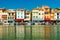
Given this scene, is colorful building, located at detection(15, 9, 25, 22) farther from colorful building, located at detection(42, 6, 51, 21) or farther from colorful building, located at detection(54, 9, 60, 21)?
colorful building, located at detection(54, 9, 60, 21)

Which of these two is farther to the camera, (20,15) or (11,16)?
(20,15)

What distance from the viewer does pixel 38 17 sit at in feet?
165

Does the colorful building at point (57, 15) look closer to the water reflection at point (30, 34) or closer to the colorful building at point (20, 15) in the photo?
the colorful building at point (20, 15)

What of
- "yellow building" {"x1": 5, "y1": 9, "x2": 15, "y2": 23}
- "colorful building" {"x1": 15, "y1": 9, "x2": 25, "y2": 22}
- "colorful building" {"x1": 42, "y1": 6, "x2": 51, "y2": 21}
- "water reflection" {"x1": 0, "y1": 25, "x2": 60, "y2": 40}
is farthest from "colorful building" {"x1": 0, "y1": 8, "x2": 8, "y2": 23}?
"water reflection" {"x1": 0, "y1": 25, "x2": 60, "y2": 40}

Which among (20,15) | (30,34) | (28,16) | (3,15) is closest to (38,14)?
(28,16)

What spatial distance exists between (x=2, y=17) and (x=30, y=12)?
20.4ft

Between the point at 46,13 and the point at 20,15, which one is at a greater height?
the point at 46,13

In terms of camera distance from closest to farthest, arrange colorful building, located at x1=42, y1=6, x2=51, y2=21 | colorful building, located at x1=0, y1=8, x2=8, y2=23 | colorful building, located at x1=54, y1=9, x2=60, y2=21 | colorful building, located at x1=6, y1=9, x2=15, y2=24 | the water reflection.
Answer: the water reflection
colorful building, located at x1=0, y1=8, x2=8, y2=23
colorful building, located at x1=6, y1=9, x2=15, y2=24
colorful building, located at x1=54, y1=9, x2=60, y2=21
colorful building, located at x1=42, y1=6, x2=51, y2=21

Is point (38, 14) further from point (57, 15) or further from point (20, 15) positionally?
point (57, 15)

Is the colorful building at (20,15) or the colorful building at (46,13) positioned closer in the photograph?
the colorful building at (20,15)

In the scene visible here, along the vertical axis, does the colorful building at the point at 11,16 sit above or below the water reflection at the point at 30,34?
above

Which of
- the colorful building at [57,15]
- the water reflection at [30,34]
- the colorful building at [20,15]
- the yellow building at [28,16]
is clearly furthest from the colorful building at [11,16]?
the water reflection at [30,34]

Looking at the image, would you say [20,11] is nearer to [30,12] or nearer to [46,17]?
[30,12]

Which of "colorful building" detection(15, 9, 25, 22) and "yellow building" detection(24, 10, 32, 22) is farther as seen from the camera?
"yellow building" detection(24, 10, 32, 22)
